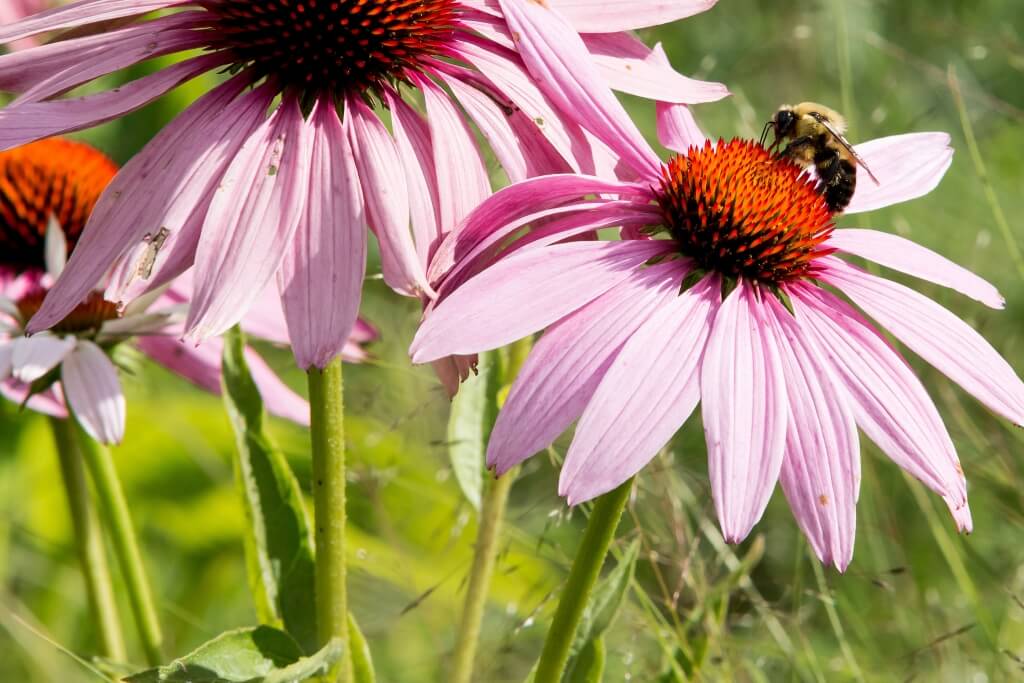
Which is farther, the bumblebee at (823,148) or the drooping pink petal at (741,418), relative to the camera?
the bumblebee at (823,148)

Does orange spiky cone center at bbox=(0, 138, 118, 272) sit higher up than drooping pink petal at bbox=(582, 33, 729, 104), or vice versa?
drooping pink petal at bbox=(582, 33, 729, 104)

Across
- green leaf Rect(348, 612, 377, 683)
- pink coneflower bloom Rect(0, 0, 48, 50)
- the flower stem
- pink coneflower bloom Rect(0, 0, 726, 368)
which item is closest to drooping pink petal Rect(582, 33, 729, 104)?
pink coneflower bloom Rect(0, 0, 726, 368)

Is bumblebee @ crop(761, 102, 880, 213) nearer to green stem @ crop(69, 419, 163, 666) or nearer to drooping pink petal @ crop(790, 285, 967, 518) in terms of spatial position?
drooping pink petal @ crop(790, 285, 967, 518)

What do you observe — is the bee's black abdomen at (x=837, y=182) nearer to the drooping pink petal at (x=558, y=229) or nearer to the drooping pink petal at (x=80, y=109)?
the drooping pink petal at (x=558, y=229)

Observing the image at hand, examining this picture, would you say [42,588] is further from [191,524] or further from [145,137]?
[145,137]

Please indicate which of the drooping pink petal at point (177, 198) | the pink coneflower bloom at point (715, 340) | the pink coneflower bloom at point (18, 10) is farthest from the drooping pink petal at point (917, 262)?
the pink coneflower bloom at point (18, 10)

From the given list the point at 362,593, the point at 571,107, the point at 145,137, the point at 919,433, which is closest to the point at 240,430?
the point at 571,107

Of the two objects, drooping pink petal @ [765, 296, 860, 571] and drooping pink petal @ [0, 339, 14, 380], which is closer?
drooping pink petal @ [765, 296, 860, 571]
